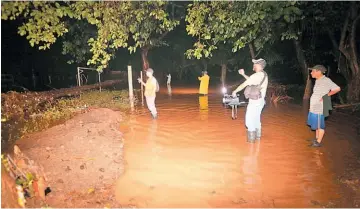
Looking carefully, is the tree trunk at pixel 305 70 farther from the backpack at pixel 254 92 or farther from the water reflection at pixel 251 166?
the water reflection at pixel 251 166

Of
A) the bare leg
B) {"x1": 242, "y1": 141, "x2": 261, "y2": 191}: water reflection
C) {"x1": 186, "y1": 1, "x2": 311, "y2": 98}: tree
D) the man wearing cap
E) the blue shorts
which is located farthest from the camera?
the bare leg

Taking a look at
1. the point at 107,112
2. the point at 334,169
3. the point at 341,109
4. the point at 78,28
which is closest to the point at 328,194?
the point at 334,169

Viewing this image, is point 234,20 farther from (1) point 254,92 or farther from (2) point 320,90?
(2) point 320,90

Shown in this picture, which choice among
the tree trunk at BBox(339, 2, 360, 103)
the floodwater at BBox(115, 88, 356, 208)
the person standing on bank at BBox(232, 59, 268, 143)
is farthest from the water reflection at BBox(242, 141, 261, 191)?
the tree trunk at BBox(339, 2, 360, 103)

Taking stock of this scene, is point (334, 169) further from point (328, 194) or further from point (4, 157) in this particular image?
point (4, 157)

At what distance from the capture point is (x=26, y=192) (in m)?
3.98

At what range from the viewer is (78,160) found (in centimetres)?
593

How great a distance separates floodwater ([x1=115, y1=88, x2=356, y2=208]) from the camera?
470 centimetres

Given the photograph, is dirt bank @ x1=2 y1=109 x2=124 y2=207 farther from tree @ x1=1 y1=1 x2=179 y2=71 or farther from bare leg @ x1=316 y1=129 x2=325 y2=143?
bare leg @ x1=316 y1=129 x2=325 y2=143

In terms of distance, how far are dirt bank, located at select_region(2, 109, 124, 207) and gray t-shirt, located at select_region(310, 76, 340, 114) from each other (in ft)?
15.8

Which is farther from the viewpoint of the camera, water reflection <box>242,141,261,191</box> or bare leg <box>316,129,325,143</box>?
bare leg <box>316,129,325,143</box>

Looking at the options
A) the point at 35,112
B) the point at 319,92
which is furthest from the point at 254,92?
the point at 35,112

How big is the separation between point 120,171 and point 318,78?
513 centimetres

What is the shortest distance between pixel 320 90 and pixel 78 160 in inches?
227
